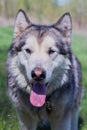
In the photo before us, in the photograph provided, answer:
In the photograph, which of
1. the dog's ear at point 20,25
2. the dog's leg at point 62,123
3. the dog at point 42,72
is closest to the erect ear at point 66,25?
the dog at point 42,72

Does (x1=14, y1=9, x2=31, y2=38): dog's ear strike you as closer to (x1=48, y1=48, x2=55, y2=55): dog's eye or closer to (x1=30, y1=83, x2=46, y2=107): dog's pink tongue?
(x1=48, y1=48, x2=55, y2=55): dog's eye

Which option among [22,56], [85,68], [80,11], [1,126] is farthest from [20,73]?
[80,11]

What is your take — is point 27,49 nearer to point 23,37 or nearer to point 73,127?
point 23,37

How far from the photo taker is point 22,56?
449 cm

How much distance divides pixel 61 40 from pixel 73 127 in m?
1.89

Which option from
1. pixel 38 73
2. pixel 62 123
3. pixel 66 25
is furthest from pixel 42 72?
pixel 62 123

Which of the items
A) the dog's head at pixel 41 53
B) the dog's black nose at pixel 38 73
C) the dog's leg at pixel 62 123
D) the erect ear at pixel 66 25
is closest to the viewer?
the dog's black nose at pixel 38 73

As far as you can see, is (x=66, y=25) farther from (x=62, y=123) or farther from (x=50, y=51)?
(x=62, y=123)

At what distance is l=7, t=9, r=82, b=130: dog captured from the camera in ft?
14.3

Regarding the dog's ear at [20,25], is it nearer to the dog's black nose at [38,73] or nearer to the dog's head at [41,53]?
the dog's head at [41,53]

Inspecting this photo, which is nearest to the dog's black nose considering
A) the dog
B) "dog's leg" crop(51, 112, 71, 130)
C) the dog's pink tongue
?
the dog

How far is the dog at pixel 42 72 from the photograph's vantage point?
14.3 feet

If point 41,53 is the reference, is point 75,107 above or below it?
below

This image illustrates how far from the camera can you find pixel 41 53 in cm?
435
